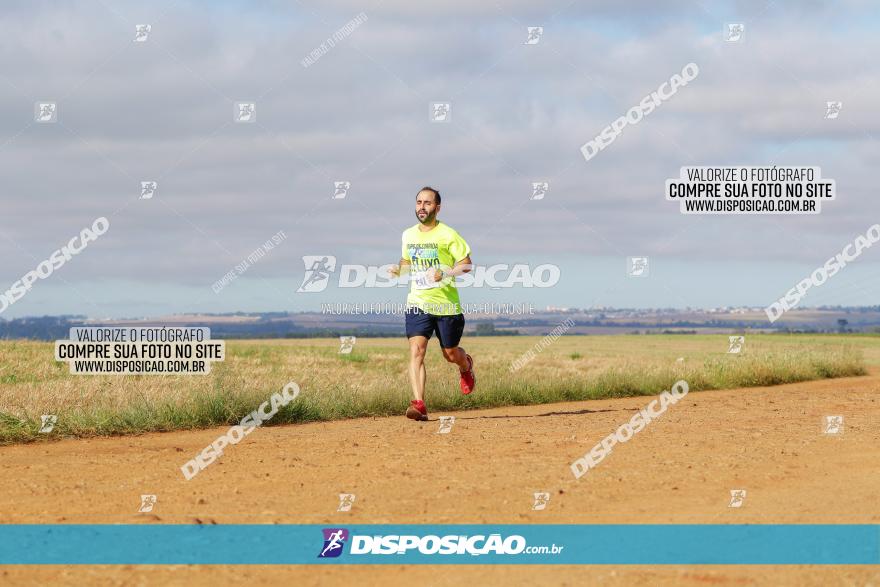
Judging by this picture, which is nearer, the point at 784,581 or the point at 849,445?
the point at 784,581

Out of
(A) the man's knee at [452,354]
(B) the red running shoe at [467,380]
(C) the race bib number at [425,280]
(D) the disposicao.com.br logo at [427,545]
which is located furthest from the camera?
(B) the red running shoe at [467,380]

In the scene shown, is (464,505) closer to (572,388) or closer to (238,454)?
(238,454)

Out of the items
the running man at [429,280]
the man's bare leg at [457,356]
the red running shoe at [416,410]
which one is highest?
the running man at [429,280]

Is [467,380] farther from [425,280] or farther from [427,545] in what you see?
[427,545]

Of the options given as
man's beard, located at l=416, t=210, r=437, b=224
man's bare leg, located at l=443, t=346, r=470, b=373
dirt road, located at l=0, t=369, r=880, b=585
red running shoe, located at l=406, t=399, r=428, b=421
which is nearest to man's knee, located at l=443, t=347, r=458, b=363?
man's bare leg, located at l=443, t=346, r=470, b=373

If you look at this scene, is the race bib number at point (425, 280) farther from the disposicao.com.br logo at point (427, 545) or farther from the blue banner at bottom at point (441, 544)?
the disposicao.com.br logo at point (427, 545)

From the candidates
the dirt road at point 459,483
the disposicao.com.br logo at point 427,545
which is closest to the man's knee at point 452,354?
the dirt road at point 459,483

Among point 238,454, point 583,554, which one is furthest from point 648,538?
point 238,454

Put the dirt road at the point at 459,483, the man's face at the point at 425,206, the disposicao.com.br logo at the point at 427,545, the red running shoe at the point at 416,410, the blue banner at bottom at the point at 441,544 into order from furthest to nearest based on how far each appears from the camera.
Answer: the red running shoe at the point at 416,410, the man's face at the point at 425,206, the disposicao.com.br logo at the point at 427,545, the blue banner at bottom at the point at 441,544, the dirt road at the point at 459,483

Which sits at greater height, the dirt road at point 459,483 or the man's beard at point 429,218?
the man's beard at point 429,218

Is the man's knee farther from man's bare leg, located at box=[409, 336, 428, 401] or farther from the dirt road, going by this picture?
the dirt road

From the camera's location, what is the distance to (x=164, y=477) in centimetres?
761

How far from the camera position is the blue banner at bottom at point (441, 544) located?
5355mm

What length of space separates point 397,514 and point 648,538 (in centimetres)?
149
